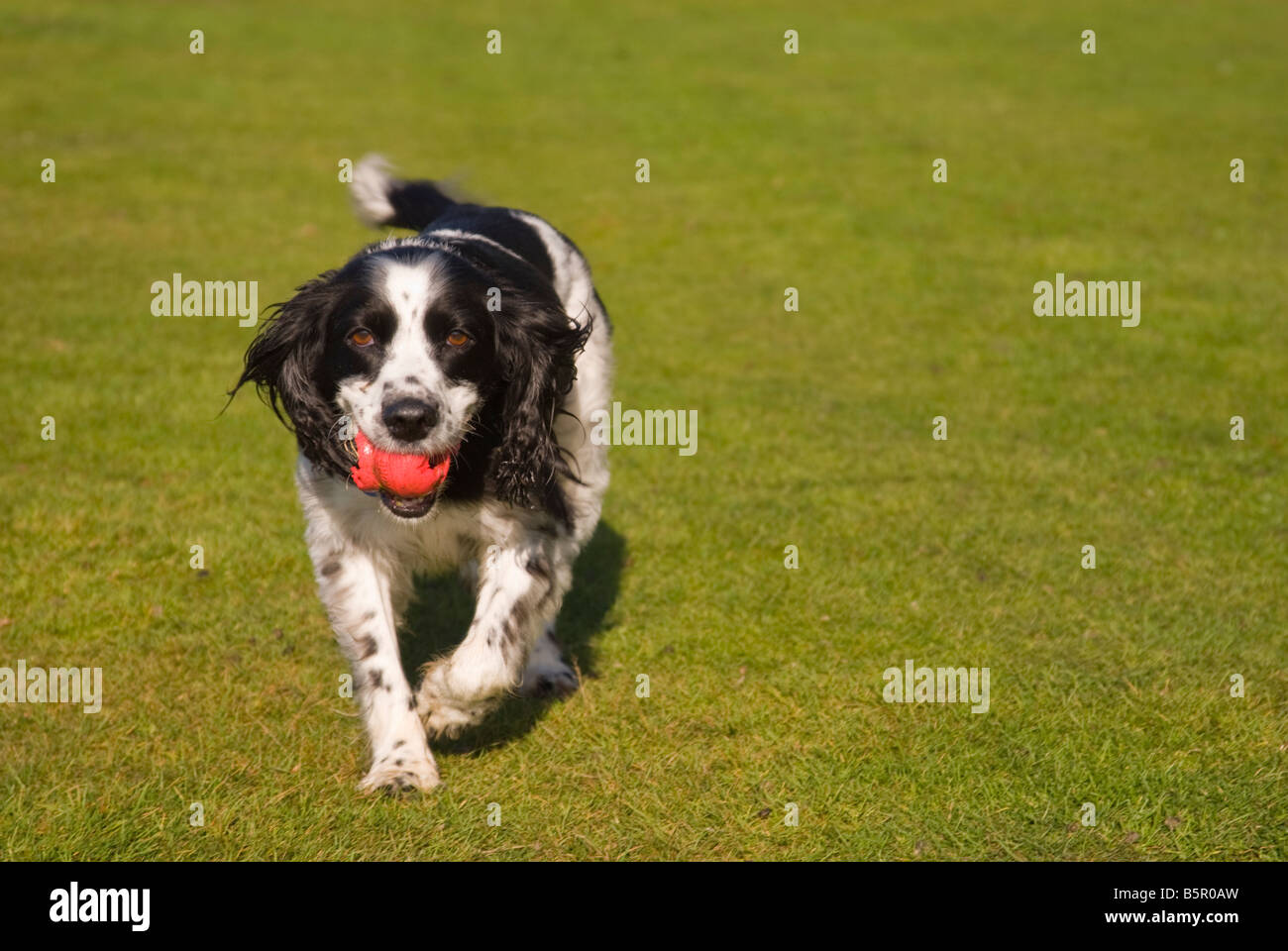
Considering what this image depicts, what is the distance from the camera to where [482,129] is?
1816 centimetres

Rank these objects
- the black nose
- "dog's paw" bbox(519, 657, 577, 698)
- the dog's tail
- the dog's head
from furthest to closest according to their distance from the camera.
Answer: the dog's tail
"dog's paw" bbox(519, 657, 577, 698)
the dog's head
the black nose

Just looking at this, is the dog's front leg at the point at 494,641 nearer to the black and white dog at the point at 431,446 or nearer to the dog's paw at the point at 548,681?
the black and white dog at the point at 431,446

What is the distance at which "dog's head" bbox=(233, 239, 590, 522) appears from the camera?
13.8 ft

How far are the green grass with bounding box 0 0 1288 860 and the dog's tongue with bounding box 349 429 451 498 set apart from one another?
101 centimetres

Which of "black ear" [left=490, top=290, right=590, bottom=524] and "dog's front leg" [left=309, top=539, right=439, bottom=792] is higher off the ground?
"black ear" [left=490, top=290, right=590, bottom=524]

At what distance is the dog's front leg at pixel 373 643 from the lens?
456 centimetres

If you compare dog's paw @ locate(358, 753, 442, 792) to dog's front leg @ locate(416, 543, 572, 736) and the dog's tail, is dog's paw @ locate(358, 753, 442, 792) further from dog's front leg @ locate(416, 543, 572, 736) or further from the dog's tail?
the dog's tail

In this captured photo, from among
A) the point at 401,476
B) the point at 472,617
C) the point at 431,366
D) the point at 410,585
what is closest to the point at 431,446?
the point at 401,476

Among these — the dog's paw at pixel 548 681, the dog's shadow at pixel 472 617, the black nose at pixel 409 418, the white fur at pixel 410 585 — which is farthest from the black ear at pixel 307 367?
the dog's paw at pixel 548 681

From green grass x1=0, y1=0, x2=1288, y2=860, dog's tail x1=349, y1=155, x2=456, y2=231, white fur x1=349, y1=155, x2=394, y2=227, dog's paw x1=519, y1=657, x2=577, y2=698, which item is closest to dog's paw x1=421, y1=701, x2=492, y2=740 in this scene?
green grass x1=0, y1=0, x2=1288, y2=860

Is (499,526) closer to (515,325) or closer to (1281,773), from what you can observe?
(515,325)

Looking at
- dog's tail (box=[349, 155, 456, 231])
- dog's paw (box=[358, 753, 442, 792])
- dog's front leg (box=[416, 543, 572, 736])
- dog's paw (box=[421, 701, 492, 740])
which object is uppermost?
dog's tail (box=[349, 155, 456, 231])

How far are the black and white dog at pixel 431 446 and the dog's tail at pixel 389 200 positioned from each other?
3.30 feet

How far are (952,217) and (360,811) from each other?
438 inches
